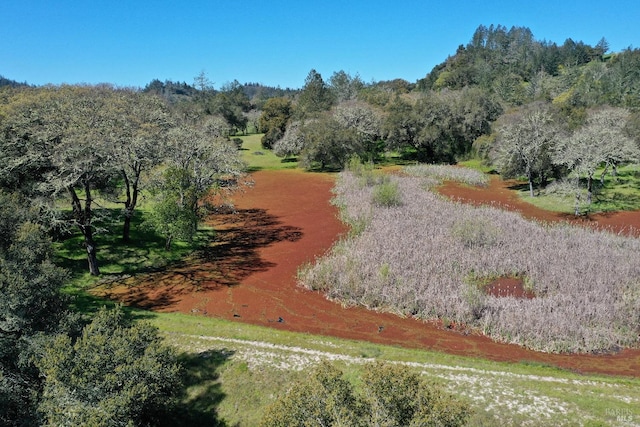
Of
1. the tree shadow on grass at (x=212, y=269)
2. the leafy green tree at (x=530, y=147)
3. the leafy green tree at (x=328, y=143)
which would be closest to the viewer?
the tree shadow on grass at (x=212, y=269)

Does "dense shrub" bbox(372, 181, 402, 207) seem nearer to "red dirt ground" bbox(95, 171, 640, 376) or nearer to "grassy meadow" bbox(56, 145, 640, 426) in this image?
"red dirt ground" bbox(95, 171, 640, 376)

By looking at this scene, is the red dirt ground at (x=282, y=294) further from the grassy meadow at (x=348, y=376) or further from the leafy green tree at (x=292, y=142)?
the leafy green tree at (x=292, y=142)

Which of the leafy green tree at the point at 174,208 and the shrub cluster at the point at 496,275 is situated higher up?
the leafy green tree at the point at 174,208

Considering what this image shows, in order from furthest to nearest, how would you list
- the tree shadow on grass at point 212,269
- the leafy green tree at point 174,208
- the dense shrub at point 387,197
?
the dense shrub at point 387,197, the leafy green tree at point 174,208, the tree shadow on grass at point 212,269

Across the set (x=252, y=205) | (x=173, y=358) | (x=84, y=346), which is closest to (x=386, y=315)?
(x=173, y=358)

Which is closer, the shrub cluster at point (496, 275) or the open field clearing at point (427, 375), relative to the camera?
the open field clearing at point (427, 375)

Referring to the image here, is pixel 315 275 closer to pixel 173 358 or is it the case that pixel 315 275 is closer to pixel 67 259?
pixel 173 358

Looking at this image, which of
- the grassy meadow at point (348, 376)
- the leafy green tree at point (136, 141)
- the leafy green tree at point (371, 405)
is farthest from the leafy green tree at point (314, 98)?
the leafy green tree at point (371, 405)
